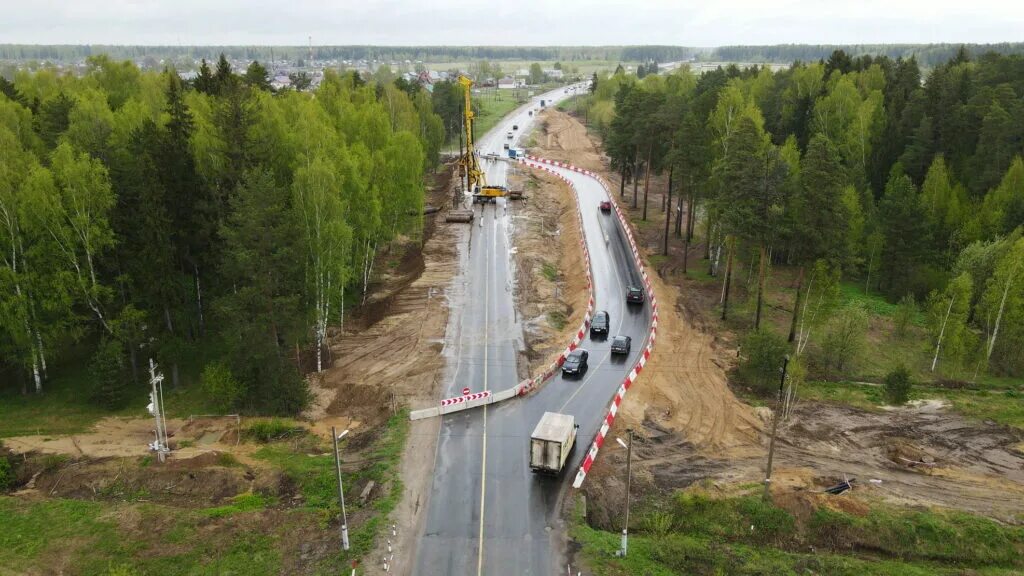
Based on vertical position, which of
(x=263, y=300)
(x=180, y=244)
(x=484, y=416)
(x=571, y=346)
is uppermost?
(x=180, y=244)

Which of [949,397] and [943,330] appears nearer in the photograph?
[949,397]

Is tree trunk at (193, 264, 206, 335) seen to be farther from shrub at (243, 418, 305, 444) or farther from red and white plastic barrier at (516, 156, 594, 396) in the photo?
red and white plastic barrier at (516, 156, 594, 396)

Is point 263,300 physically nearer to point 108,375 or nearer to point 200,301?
point 108,375

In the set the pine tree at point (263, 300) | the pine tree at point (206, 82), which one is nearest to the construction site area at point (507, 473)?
the pine tree at point (263, 300)

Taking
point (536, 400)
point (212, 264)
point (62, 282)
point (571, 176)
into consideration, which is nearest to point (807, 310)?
point (536, 400)

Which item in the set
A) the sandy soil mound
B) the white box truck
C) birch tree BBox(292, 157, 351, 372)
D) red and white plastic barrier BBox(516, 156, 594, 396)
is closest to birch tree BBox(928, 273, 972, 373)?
the sandy soil mound

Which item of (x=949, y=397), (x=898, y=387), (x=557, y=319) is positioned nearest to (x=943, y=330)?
(x=949, y=397)

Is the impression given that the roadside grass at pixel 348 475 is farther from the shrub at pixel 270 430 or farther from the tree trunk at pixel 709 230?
the tree trunk at pixel 709 230
